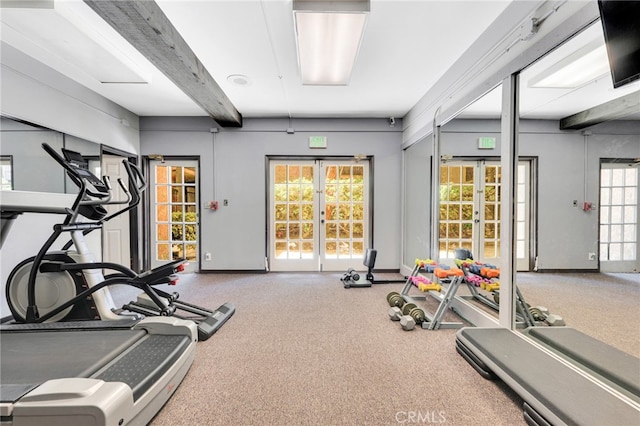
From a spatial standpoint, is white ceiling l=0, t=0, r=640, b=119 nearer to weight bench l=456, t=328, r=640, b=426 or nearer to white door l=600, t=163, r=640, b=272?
white door l=600, t=163, r=640, b=272

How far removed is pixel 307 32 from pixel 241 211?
317 centimetres

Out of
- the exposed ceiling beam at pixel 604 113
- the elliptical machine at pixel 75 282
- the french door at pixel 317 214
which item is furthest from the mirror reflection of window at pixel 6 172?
the exposed ceiling beam at pixel 604 113

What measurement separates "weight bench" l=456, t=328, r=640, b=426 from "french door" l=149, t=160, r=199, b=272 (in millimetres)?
4447

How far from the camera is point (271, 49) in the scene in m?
2.63

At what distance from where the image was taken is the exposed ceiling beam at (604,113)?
1.62 m

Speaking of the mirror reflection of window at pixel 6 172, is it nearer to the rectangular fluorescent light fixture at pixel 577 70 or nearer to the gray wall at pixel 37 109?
the gray wall at pixel 37 109

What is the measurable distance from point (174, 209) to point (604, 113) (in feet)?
18.0

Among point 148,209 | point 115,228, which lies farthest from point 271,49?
point 115,228

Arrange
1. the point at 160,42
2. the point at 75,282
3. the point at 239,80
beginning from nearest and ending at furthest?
the point at 160,42
the point at 75,282
the point at 239,80

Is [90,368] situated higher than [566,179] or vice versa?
[566,179]

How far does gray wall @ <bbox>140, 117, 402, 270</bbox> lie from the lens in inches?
182

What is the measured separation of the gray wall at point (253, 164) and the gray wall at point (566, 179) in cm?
216

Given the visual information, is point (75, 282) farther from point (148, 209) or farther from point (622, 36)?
point (622, 36)

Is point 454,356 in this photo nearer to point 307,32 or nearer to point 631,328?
point 631,328
